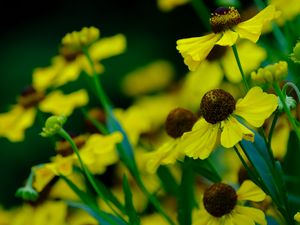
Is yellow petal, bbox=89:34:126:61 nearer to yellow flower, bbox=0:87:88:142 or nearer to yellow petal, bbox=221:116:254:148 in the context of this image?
yellow flower, bbox=0:87:88:142

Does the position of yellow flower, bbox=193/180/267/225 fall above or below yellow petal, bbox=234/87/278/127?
below

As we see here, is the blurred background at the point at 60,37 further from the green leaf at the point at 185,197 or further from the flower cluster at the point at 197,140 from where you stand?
the green leaf at the point at 185,197

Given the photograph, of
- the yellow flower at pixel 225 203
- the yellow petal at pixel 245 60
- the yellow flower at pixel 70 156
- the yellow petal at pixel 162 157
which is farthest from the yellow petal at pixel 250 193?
the yellow petal at pixel 245 60

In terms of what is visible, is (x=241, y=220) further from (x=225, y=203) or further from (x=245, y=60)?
(x=245, y=60)

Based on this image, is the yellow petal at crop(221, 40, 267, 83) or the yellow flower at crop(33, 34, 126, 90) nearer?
the yellow petal at crop(221, 40, 267, 83)

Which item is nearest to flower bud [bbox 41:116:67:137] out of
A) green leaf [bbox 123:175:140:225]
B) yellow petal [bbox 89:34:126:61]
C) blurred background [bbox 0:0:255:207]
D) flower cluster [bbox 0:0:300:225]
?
flower cluster [bbox 0:0:300:225]

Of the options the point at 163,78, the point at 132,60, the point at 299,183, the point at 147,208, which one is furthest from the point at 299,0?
the point at 132,60

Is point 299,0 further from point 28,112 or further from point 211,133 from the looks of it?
point 28,112
